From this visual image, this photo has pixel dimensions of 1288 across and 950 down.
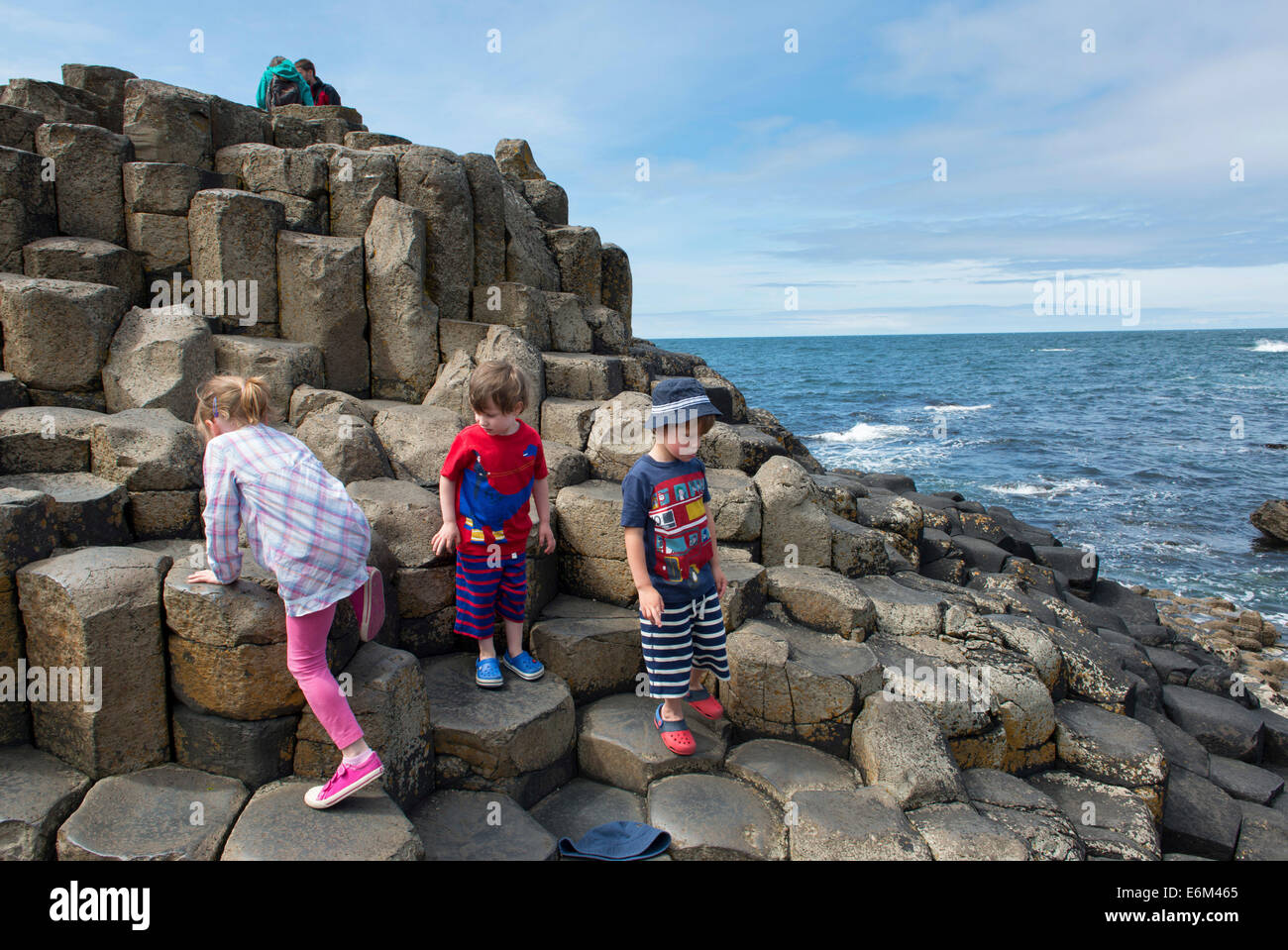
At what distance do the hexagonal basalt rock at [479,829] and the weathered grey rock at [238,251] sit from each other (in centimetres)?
501

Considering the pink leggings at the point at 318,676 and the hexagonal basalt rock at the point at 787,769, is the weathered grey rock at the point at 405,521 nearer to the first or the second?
the pink leggings at the point at 318,676

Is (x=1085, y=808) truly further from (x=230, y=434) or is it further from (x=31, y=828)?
(x=31, y=828)

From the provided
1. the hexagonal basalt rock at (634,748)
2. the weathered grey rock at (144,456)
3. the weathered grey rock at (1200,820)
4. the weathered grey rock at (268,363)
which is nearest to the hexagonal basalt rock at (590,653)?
the hexagonal basalt rock at (634,748)

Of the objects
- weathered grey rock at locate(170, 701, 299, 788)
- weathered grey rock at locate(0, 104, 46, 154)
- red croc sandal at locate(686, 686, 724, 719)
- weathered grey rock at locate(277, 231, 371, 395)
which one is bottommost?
A: red croc sandal at locate(686, 686, 724, 719)

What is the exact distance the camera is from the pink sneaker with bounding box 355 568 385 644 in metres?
4.02

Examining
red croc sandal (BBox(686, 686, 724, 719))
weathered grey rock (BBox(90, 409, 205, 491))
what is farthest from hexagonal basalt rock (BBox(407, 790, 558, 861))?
weathered grey rock (BBox(90, 409, 205, 491))

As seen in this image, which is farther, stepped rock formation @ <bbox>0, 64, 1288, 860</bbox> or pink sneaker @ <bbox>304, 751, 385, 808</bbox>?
stepped rock formation @ <bbox>0, 64, 1288, 860</bbox>

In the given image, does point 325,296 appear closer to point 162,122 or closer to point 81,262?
point 81,262

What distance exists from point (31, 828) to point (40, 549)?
1.38 m

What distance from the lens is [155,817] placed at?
140 inches

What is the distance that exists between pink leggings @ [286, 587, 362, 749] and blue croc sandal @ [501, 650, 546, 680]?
1.28 meters

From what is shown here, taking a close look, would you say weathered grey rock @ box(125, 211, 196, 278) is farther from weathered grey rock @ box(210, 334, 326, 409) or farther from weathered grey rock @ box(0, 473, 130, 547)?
weathered grey rock @ box(0, 473, 130, 547)
